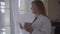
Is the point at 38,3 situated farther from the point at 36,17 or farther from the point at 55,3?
the point at 55,3

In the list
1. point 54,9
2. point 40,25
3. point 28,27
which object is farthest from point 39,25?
point 54,9

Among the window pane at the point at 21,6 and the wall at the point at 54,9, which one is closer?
the window pane at the point at 21,6

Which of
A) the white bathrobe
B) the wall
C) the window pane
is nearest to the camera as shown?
the white bathrobe

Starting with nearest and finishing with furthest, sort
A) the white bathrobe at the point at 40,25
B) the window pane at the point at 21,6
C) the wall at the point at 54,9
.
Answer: the white bathrobe at the point at 40,25 < the window pane at the point at 21,6 < the wall at the point at 54,9

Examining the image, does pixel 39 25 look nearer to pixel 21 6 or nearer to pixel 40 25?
pixel 40 25

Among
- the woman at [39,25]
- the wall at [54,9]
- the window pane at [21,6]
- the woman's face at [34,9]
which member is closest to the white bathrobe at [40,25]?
the woman at [39,25]

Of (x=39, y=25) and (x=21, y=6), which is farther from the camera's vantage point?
(x=21, y=6)

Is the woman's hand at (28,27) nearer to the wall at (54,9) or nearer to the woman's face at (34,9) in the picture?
the woman's face at (34,9)

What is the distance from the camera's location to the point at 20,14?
5.50 feet

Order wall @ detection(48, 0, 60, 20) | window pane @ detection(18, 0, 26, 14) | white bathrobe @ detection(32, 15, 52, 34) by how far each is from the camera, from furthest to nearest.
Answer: wall @ detection(48, 0, 60, 20) < window pane @ detection(18, 0, 26, 14) < white bathrobe @ detection(32, 15, 52, 34)

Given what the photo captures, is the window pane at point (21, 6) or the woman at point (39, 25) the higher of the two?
the window pane at point (21, 6)

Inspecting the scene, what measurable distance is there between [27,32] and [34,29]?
131 mm

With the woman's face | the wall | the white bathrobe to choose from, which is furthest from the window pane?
the wall

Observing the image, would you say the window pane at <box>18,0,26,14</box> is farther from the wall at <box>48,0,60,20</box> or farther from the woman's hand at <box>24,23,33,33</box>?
the wall at <box>48,0,60,20</box>
